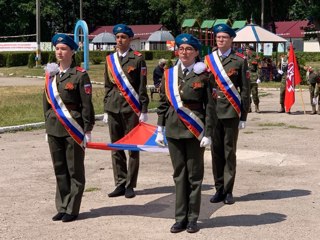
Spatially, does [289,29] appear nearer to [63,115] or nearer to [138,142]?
[138,142]

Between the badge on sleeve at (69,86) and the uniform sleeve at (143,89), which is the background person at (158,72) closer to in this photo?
the uniform sleeve at (143,89)

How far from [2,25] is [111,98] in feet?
252

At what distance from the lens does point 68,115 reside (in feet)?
23.1

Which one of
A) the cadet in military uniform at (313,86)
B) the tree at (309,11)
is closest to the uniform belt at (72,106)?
the cadet in military uniform at (313,86)

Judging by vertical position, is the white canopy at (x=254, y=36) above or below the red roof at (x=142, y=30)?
below

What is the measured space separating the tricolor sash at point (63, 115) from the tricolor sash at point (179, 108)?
1.09 meters

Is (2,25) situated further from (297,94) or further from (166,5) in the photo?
(297,94)

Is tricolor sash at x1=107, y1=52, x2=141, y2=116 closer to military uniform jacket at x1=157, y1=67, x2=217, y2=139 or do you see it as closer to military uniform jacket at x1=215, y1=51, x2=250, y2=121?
military uniform jacket at x1=215, y1=51, x2=250, y2=121

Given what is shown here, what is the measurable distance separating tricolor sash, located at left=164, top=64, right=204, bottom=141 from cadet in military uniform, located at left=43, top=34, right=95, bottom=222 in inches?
35.2

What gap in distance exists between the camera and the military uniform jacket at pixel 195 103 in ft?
21.8

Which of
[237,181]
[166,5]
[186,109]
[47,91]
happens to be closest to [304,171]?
[237,181]

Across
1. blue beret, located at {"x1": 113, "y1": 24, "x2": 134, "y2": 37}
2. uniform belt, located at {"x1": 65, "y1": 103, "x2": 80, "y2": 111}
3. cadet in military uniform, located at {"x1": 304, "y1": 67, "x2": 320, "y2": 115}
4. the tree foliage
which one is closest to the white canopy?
the tree foliage

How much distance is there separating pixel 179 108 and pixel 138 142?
1.37 meters

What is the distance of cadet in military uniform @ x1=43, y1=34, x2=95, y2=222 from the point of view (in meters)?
7.02
